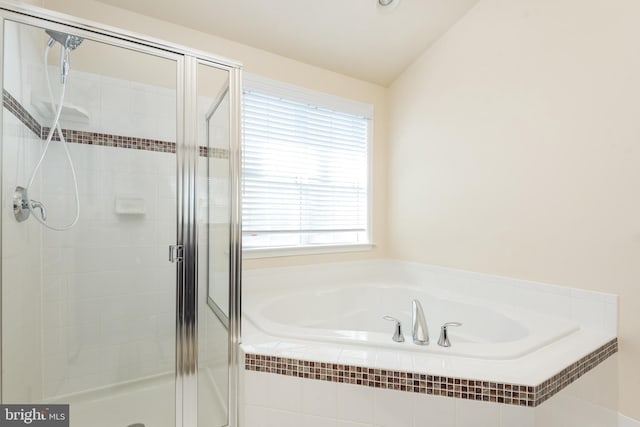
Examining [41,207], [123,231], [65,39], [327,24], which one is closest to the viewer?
[65,39]

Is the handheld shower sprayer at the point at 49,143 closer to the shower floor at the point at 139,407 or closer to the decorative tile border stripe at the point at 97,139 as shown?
the decorative tile border stripe at the point at 97,139

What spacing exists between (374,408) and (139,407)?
1121mm

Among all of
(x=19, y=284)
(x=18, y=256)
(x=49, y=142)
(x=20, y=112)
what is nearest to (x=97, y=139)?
(x=49, y=142)

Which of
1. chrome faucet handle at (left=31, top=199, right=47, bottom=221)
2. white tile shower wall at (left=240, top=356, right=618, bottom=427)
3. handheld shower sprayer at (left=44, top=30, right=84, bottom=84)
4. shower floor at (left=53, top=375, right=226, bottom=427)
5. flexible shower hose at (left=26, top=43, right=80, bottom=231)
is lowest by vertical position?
shower floor at (left=53, top=375, right=226, bottom=427)

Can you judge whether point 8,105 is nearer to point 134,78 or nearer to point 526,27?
point 134,78

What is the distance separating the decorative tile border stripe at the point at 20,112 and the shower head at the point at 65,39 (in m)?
0.28

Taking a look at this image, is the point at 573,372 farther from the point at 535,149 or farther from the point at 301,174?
the point at 301,174

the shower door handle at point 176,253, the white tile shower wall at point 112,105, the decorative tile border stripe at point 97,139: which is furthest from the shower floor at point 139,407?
the white tile shower wall at point 112,105

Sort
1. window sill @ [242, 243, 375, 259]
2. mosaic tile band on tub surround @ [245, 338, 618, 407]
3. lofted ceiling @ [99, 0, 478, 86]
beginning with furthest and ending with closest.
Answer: window sill @ [242, 243, 375, 259] → lofted ceiling @ [99, 0, 478, 86] → mosaic tile band on tub surround @ [245, 338, 618, 407]

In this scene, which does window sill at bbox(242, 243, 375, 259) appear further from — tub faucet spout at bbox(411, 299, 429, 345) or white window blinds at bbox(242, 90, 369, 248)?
tub faucet spout at bbox(411, 299, 429, 345)

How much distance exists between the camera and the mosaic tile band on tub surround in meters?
1.06

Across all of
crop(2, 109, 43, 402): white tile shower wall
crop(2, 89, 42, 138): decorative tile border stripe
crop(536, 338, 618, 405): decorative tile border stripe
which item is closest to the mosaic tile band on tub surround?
crop(536, 338, 618, 405): decorative tile border stripe

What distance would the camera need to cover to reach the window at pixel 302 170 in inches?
86.7

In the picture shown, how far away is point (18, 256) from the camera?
49.3 inches
